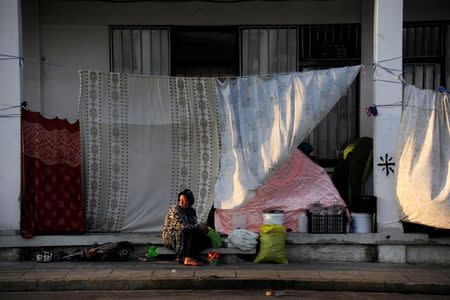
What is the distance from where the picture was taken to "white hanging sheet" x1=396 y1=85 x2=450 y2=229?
9641mm

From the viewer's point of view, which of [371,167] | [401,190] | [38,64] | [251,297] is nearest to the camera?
[251,297]

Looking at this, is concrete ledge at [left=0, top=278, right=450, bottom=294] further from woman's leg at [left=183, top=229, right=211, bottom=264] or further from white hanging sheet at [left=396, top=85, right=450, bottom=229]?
white hanging sheet at [left=396, top=85, right=450, bottom=229]

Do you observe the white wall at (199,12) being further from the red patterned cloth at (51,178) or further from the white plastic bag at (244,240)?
the white plastic bag at (244,240)

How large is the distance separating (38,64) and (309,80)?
5466 mm

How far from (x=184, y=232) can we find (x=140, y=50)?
14.2 ft

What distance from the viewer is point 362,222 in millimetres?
10273

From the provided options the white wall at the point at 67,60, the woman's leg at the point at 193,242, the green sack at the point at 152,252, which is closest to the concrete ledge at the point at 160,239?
the green sack at the point at 152,252

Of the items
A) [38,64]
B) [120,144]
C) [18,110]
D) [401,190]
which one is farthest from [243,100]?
[38,64]

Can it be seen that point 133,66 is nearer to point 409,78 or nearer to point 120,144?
point 120,144

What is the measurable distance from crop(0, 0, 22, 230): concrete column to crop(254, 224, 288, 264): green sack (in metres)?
3.94

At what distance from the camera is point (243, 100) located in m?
10.3

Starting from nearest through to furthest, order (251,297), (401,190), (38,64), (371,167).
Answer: (251,297) → (401,190) → (371,167) → (38,64)

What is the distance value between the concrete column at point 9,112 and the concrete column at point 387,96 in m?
5.77

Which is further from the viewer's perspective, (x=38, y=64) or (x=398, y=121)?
(x=38, y=64)
